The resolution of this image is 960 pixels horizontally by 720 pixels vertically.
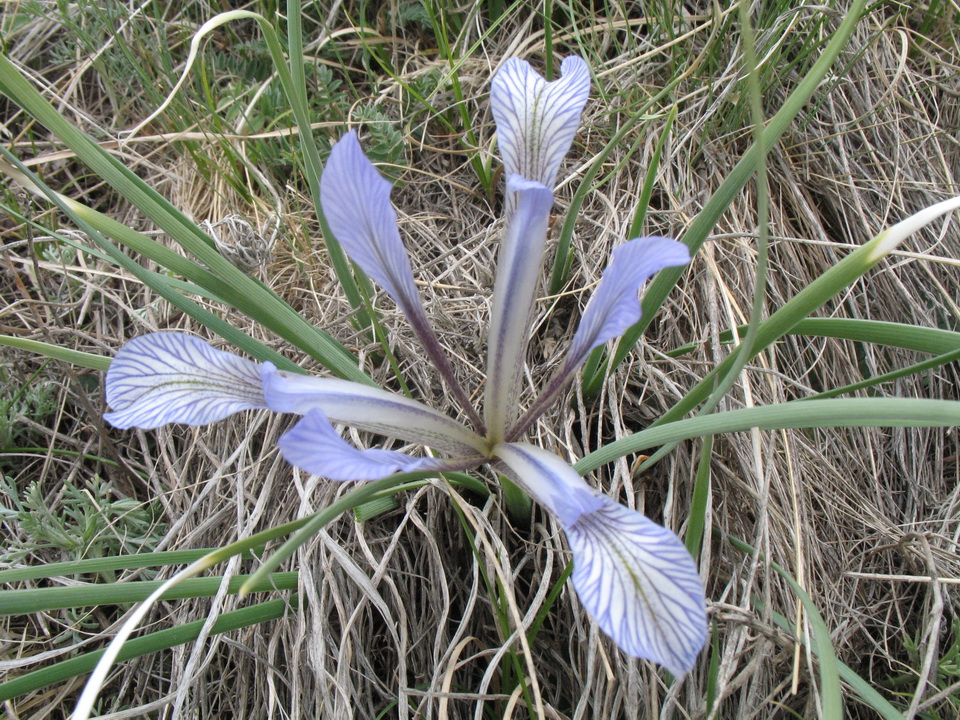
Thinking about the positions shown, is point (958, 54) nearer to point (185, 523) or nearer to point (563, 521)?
point (563, 521)

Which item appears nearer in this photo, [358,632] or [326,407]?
[326,407]

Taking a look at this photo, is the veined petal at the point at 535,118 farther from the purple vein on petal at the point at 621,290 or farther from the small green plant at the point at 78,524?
the small green plant at the point at 78,524

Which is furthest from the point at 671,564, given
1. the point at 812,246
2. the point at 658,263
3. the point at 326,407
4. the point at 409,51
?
the point at 409,51

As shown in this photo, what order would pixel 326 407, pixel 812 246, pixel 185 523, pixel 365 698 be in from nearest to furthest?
pixel 326 407 → pixel 365 698 → pixel 185 523 → pixel 812 246

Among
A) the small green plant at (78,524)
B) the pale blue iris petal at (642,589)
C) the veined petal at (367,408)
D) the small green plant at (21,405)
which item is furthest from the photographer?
the small green plant at (21,405)

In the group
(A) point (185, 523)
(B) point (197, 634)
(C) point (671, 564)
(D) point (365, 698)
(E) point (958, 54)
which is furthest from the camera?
(E) point (958, 54)

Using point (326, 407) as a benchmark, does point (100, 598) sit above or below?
below

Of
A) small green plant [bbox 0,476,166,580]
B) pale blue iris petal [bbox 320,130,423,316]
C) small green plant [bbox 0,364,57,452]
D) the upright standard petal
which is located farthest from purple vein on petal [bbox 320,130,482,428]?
small green plant [bbox 0,364,57,452]

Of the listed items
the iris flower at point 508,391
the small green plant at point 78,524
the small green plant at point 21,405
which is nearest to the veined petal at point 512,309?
the iris flower at point 508,391
